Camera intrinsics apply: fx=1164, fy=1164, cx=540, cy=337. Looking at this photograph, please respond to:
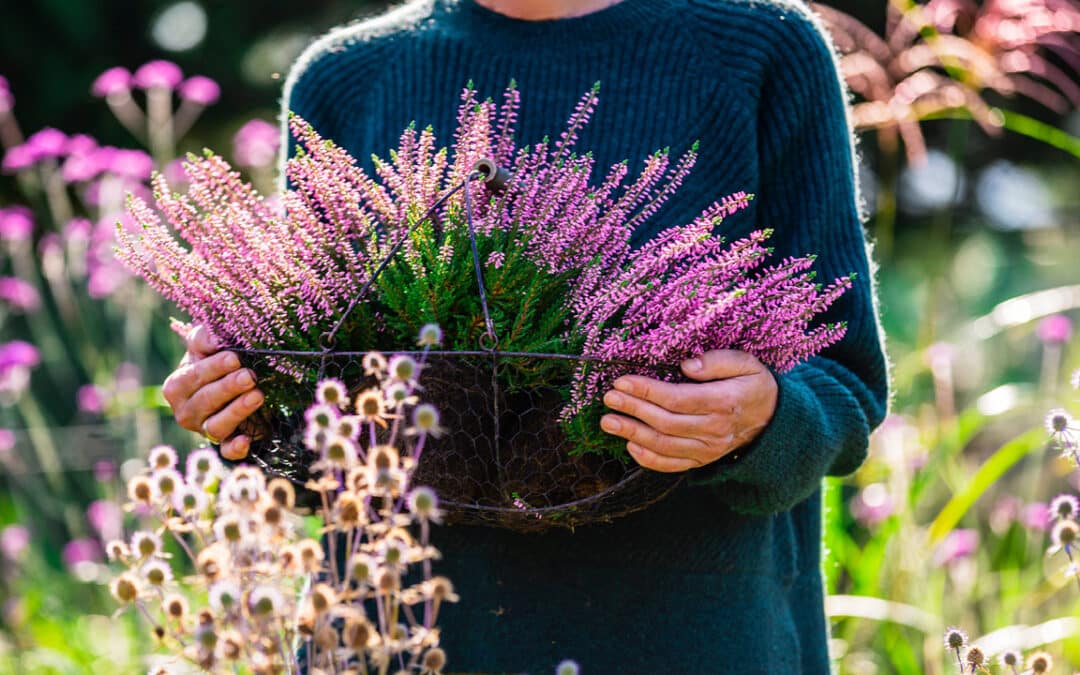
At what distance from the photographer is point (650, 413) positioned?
3.17ft

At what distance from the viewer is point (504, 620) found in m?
1.40

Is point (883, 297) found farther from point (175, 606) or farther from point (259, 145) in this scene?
point (175, 606)

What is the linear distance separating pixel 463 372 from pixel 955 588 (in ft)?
7.21

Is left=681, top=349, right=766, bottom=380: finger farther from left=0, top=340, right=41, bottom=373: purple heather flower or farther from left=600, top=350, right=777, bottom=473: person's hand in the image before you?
left=0, top=340, right=41, bottom=373: purple heather flower

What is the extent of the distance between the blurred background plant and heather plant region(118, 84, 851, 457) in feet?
1.79

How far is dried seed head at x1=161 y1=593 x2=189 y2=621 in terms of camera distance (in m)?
0.79

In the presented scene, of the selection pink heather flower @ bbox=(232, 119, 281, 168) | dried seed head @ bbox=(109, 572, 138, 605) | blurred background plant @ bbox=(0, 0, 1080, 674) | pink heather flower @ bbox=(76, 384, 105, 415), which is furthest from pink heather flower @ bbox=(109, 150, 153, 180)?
dried seed head @ bbox=(109, 572, 138, 605)

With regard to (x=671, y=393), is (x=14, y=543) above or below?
below

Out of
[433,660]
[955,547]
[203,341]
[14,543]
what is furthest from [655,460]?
[14,543]

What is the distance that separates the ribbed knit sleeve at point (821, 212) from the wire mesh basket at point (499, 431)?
1.04 ft

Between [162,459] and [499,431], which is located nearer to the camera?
[162,459]

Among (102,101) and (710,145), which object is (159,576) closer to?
(710,145)

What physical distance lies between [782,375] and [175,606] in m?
0.64

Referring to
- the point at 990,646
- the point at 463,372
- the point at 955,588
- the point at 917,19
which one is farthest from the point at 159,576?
the point at 955,588
